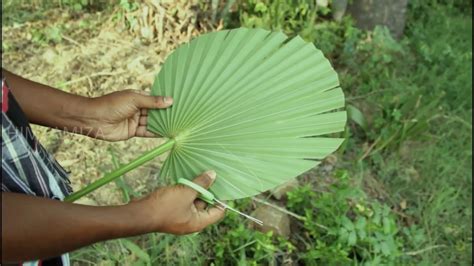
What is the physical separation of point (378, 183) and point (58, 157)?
128 cm

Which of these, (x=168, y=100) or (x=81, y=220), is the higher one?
(x=168, y=100)

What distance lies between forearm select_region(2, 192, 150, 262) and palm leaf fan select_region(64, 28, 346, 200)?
0.61ft

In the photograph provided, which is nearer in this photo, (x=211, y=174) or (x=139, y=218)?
Answer: (x=139, y=218)

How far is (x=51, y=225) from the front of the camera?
0.80m

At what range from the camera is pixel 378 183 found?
7.42ft

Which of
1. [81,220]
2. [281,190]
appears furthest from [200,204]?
[281,190]

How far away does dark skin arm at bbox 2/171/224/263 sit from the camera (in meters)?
0.77

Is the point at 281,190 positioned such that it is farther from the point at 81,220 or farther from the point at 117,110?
the point at 81,220

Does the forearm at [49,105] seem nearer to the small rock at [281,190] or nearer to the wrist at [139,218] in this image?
the wrist at [139,218]

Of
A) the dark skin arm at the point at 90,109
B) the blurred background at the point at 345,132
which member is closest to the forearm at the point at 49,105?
the dark skin arm at the point at 90,109

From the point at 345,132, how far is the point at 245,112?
117 centimetres

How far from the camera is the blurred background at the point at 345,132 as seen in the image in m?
1.79

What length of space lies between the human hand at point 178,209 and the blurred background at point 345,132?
0.66 metres

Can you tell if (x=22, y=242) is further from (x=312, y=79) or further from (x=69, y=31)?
(x=69, y=31)
